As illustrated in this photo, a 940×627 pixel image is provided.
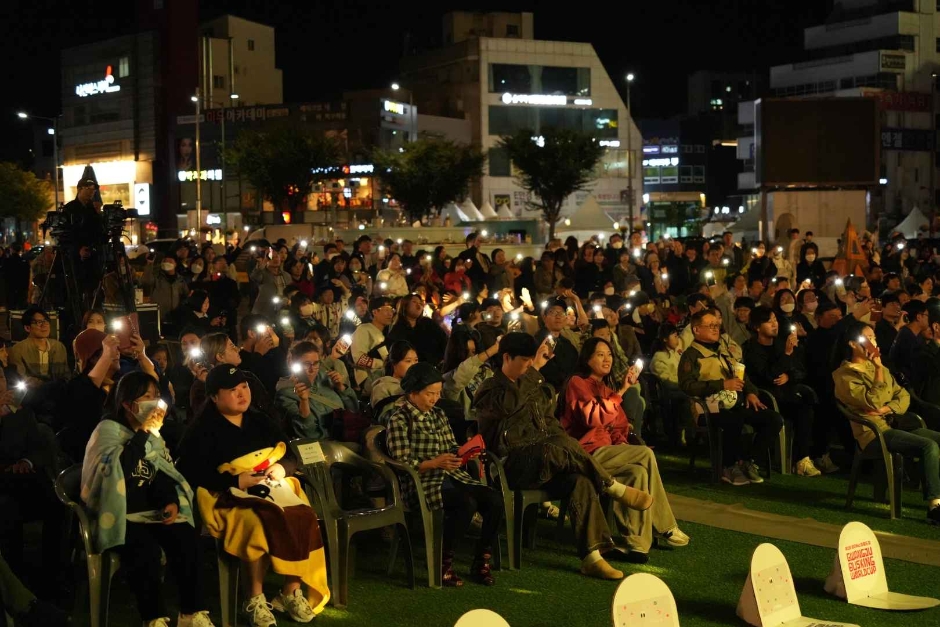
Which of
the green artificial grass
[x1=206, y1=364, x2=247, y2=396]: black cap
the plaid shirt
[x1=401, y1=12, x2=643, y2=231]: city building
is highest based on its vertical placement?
[x1=401, y1=12, x2=643, y2=231]: city building

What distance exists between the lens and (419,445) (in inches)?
276

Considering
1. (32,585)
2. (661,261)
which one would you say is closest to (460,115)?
(661,261)

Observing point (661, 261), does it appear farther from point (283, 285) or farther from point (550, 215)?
point (550, 215)

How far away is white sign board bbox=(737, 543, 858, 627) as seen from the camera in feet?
19.5

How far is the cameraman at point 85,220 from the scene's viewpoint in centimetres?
1102

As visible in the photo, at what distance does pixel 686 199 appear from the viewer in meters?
83.4

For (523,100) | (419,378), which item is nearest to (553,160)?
(523,100)

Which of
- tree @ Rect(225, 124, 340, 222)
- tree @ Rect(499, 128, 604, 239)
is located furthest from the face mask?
tree @ Rect(225, 124, 340, 222)

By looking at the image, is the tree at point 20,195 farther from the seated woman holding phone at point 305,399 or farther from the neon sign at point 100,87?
the seated woman holding phone at point 305,399

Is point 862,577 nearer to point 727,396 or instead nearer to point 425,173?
point 727,396

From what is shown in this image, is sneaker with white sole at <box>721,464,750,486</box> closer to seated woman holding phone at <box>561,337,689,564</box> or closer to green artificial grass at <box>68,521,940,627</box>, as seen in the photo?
green artificial grass at <box>68,521,940,627</box>

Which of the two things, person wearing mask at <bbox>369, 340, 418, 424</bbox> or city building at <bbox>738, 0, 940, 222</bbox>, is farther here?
city building at <bbox>738, 0, 940, 222</bbox>

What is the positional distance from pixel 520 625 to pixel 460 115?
7069 cm

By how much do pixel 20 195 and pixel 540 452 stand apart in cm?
7500
